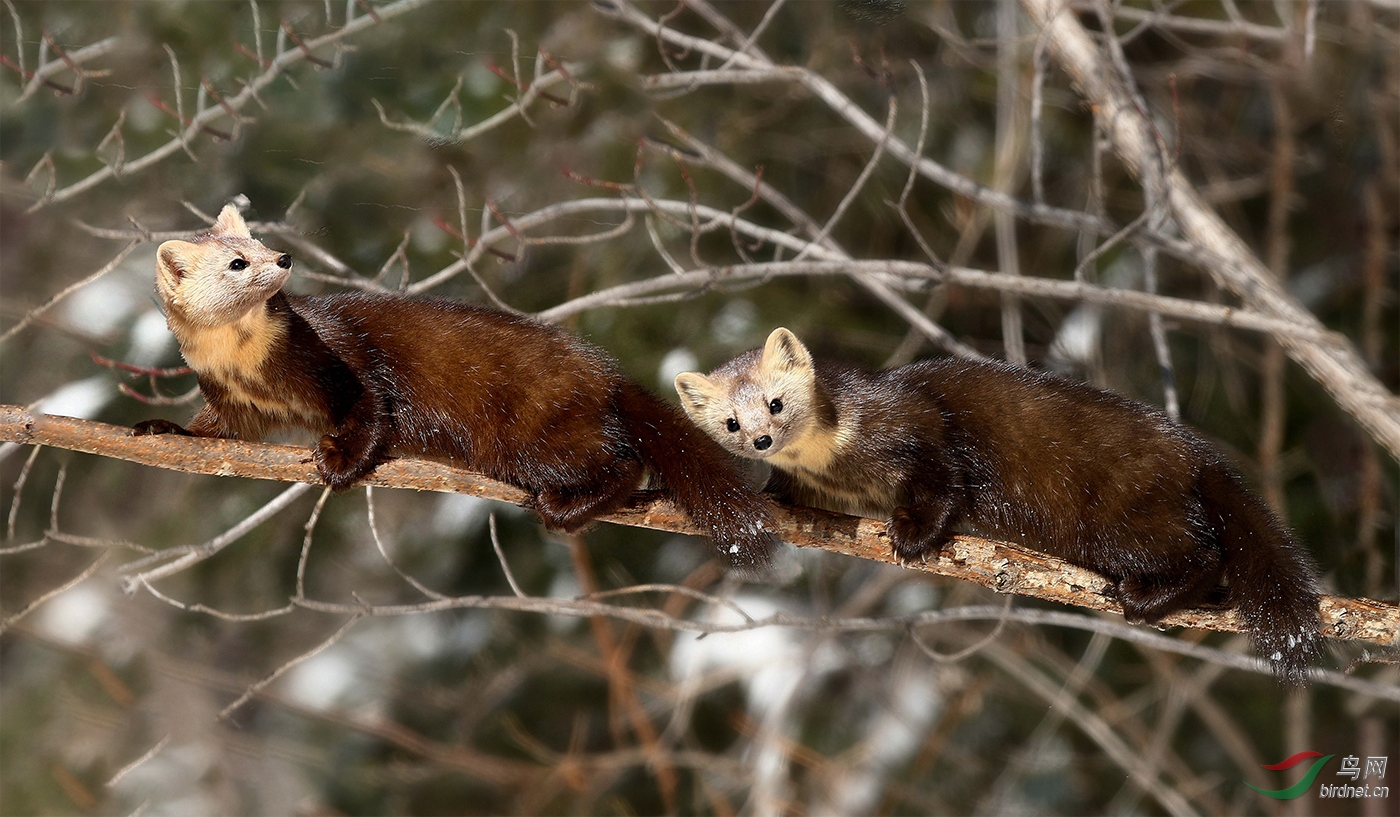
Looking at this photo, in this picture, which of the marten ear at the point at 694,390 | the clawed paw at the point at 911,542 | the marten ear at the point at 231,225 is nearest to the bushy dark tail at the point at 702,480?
the marten ear at the point at 694,390

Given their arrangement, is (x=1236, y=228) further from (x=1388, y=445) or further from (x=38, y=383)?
(x=38, y=383)

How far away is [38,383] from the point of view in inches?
166

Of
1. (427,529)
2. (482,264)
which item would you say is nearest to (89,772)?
(427,529)

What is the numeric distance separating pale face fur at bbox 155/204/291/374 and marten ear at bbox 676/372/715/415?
1210 mm

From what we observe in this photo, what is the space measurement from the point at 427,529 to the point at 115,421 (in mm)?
3963

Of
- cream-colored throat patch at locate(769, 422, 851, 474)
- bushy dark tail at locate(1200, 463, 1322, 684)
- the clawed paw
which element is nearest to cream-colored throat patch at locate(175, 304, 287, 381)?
cream-colored throat patch at locate(769, 422, 851, 474)

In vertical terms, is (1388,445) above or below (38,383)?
below

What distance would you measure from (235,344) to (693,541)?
5509 mm

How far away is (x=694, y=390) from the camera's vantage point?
3.64 meters

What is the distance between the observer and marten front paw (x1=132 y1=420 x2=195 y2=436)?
134 inches

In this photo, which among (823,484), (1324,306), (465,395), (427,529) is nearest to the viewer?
(465,395)

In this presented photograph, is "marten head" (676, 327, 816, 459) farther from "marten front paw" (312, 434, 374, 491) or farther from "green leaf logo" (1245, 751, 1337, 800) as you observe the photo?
"green leaf logo" (1245, 751, 1337, 800)

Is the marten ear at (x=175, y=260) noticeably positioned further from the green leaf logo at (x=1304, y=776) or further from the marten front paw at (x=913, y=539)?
the green leaf logo at (x=1304, y=776)

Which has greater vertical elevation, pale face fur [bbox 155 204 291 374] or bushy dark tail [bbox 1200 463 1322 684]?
pale face fur [bbox 155 204 291 374]
